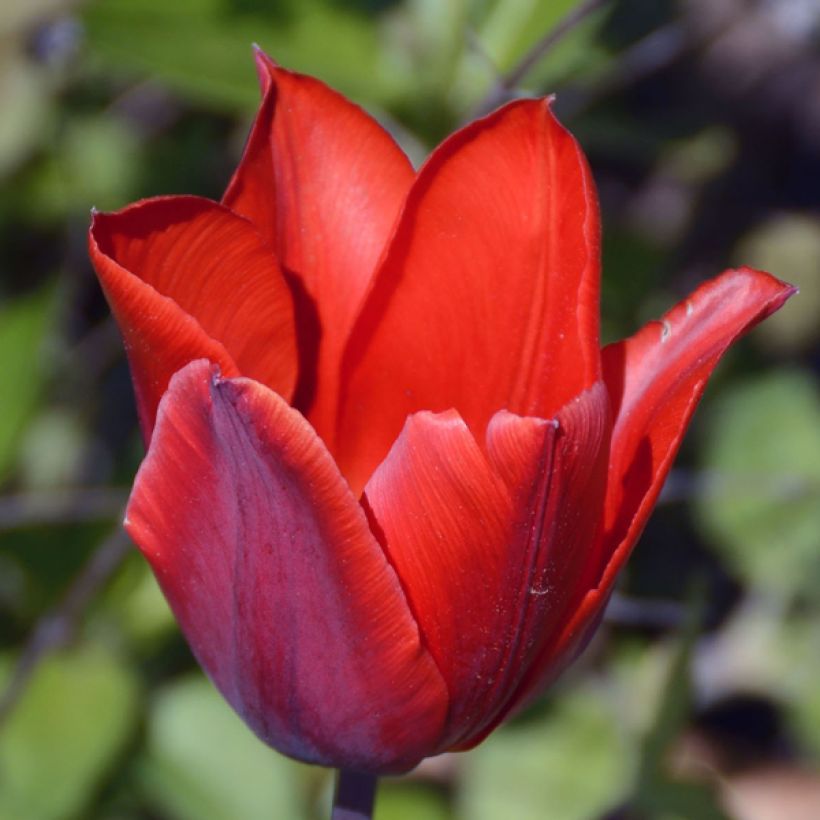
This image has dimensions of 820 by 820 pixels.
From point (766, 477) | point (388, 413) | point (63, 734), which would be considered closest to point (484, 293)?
point (388, 413)

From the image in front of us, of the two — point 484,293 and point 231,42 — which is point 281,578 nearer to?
point 484,293

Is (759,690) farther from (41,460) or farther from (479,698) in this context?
(479,698)

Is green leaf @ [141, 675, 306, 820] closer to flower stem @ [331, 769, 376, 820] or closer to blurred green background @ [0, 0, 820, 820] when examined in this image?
blurred green background @ [0, 0, 820, 820]

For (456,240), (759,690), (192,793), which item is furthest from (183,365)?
(759,690)

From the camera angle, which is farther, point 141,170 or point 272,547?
point 141,170

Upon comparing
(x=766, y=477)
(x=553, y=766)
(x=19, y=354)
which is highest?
(x=19, y=354)

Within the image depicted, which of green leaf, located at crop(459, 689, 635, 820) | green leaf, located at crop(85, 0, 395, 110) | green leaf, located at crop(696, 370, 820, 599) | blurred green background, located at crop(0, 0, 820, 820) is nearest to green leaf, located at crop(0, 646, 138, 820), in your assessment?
blurred green background, located at crop(0, 0, 820, 820)
